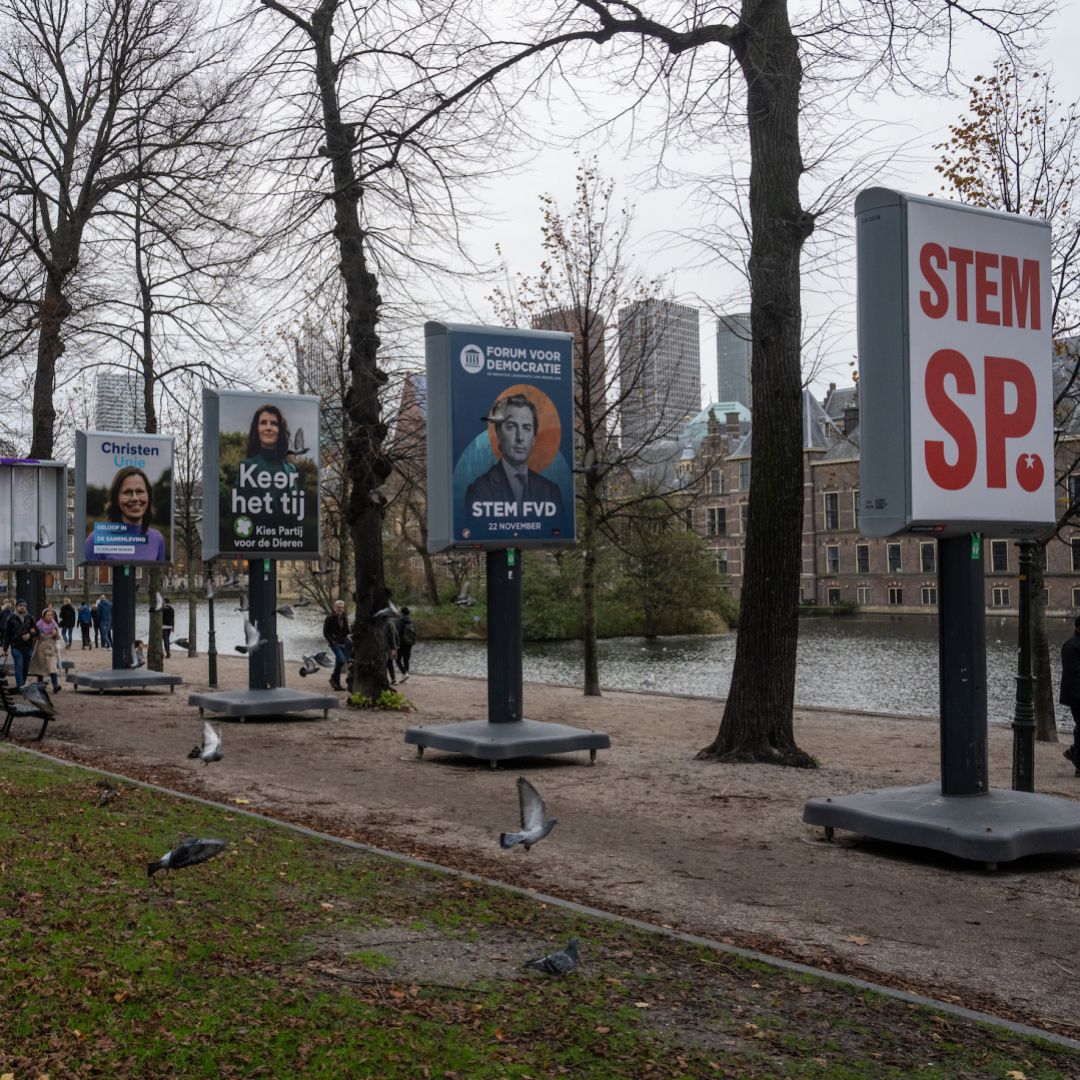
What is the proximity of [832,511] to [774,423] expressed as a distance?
77603 millimetres

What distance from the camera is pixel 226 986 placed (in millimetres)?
5742

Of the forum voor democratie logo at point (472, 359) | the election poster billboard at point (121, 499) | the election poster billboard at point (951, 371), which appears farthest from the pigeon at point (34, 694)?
the election poster billboard at point (951, 371)

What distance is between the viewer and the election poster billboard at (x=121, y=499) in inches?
1000

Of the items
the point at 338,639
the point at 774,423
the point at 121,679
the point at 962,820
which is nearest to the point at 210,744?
the point at 962,820

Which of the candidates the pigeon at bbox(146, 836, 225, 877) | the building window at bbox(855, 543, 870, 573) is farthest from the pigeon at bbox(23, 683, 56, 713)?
the building window at bbox(855, 543, 870, 573)

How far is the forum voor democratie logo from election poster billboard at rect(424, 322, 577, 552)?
0.04 feet

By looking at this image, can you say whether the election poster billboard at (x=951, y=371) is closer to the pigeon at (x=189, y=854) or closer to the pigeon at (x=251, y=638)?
the pigeon at (x=189, y=854)

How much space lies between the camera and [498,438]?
15.5 m

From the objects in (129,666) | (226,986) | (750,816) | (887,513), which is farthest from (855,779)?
(129,666)

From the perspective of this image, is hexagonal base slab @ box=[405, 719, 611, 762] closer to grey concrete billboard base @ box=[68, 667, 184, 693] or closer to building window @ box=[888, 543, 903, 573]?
grey concrete billboard base @ box=[68, 667, 184, 693]

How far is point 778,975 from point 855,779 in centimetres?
770

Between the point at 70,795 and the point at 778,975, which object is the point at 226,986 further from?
the point at 70,795

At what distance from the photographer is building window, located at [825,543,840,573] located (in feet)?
300

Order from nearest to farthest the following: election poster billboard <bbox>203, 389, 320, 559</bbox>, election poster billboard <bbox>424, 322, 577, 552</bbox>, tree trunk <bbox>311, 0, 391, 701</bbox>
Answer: election poster billboard <bbox>424, 322, 577, 552</bbox> < election poster billboard <bbox>203, 389, 320, 559</bbox> < tree trunk <bbox>311, 0, 391, 701</bbox>
